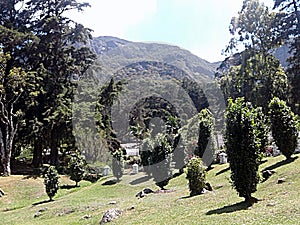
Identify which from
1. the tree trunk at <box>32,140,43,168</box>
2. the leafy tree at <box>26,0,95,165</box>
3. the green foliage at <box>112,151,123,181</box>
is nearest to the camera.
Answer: the green foliage at <box>112,151,123,181</box>

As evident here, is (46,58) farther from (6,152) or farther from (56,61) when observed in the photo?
(6,152)

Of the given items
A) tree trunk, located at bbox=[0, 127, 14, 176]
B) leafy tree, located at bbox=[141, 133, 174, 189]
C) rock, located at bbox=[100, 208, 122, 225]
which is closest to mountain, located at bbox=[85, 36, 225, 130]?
tree trunk, located at bbox=[0, 127, 14, 176]

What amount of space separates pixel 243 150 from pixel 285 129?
20.9ft

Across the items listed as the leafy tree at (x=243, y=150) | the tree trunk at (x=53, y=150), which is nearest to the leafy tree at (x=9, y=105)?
the tree trunk at (x=53, y=150)

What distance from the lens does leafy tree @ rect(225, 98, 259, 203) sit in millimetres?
9797

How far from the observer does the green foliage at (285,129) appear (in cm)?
1523

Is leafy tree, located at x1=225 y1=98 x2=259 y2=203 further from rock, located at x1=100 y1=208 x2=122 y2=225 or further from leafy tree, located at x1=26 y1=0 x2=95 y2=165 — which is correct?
leafy tree, located at x1=26 y1=0 x2=95 y2=165

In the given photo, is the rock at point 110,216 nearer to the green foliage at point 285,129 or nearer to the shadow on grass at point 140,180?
the green foliage at point 285,129

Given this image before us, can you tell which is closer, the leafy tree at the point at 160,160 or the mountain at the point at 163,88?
the leafy tree at the point at 160,160

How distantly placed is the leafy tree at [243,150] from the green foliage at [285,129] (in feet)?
19.7

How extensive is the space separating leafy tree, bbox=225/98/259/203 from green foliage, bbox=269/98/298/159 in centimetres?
601

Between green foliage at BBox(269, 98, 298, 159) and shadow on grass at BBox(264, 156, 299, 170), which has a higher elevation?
green foliage at BBox(269, 98, 298, 159)

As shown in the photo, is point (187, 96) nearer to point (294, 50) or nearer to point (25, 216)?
point (294, 50)

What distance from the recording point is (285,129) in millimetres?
15312
